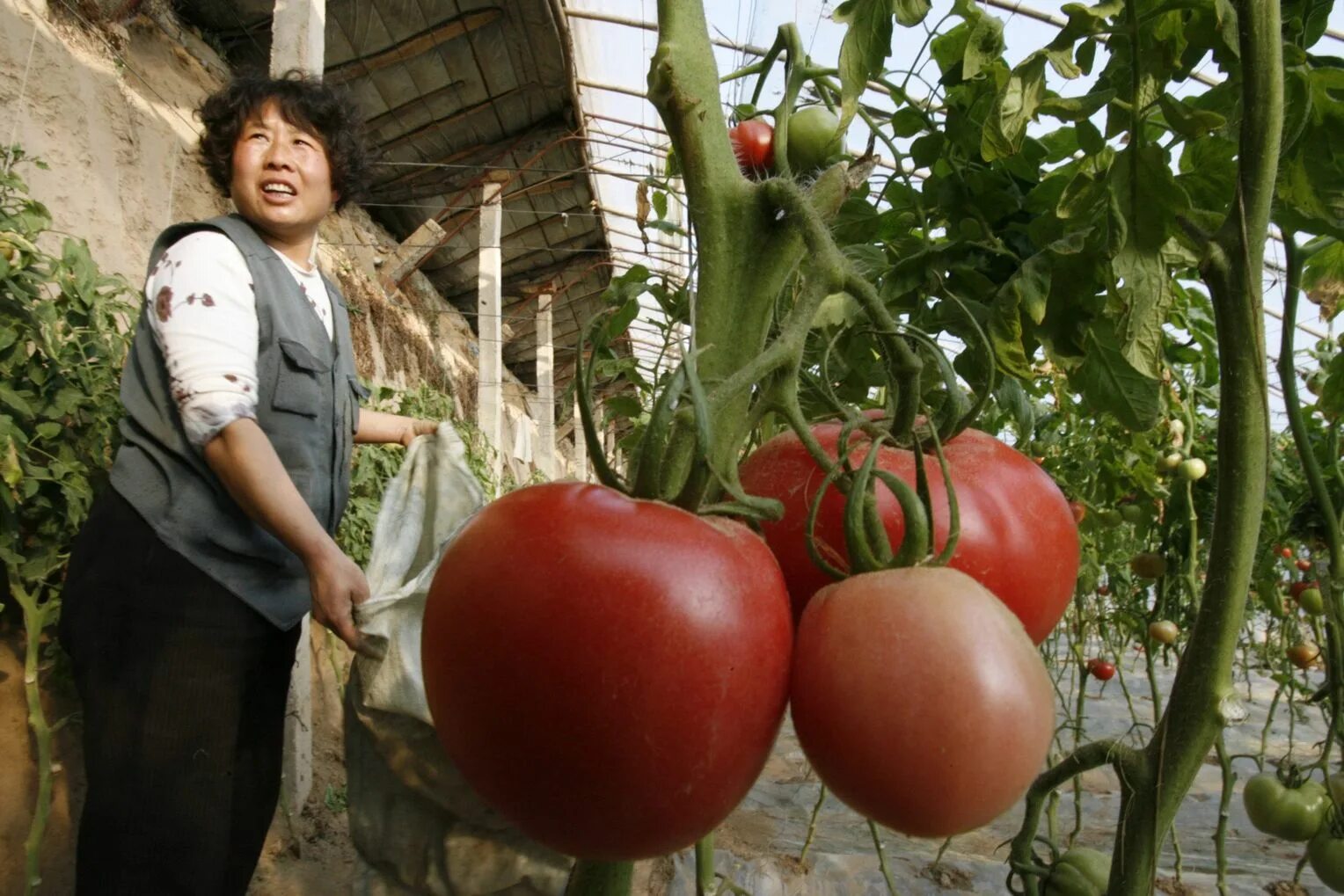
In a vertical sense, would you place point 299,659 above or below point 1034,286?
below

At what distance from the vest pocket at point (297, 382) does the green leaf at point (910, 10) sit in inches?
32.3

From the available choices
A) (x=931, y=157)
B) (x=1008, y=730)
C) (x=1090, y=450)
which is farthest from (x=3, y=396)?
(x=1090, y=450)

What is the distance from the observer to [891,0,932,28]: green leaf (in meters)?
0.53

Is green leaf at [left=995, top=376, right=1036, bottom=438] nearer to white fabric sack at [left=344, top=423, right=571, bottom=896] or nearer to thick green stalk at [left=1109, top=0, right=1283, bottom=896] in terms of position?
thick green stalk at [left=1109, top=0, right=1283, bottom=896]

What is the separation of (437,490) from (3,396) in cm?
104

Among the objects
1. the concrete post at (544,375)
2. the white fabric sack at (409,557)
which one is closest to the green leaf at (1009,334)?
the white fabric sack at (409,557)

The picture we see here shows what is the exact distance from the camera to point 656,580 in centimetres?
32

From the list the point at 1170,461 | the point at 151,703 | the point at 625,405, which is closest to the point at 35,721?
the point at 151,703

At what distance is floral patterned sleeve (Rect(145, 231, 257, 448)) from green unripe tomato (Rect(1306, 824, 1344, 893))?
134cm

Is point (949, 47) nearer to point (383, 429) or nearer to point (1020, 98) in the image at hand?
point (1020, 98)

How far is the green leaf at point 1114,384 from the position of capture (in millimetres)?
546

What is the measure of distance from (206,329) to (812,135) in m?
0.72

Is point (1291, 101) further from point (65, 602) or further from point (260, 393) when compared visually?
point (65, 602)

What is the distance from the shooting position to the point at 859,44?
554mm
